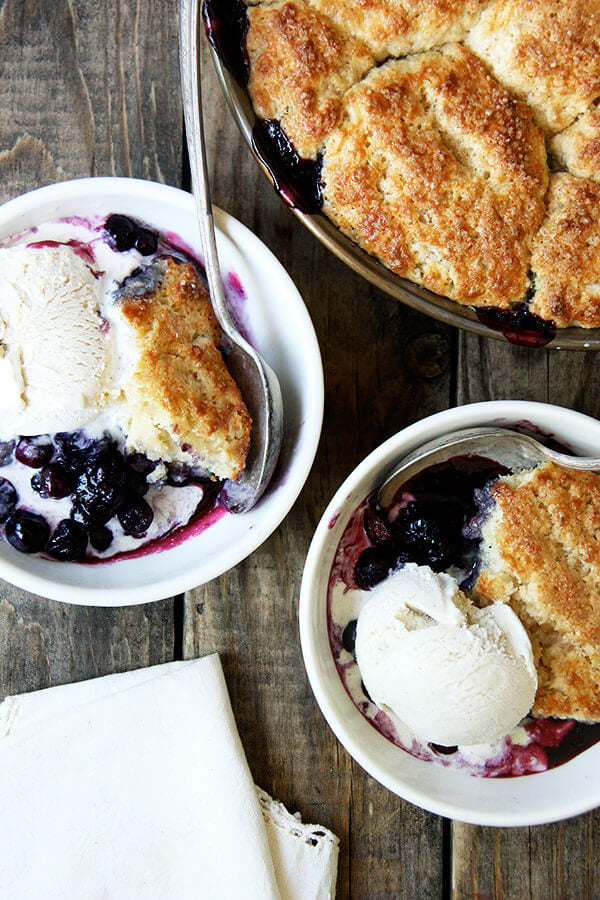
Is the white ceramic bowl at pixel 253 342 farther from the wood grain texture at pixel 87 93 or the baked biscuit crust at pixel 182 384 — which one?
the wood grain texture at pixel 87 93

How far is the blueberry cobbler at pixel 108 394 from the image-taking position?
1.57 metres

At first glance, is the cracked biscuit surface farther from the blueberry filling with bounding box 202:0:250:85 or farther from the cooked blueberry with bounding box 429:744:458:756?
the cooked blueberry with bounding box 429:744:458:756

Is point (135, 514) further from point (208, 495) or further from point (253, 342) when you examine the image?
point (253, 342)

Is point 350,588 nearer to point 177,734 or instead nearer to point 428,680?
point 428,680

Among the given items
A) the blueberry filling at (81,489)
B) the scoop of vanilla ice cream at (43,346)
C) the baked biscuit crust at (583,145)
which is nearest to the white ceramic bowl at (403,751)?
the blueberry filling at (81,489)

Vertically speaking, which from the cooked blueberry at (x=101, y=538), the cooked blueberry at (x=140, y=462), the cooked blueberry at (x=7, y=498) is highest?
the cooked blueberry at (x=140, y=462)

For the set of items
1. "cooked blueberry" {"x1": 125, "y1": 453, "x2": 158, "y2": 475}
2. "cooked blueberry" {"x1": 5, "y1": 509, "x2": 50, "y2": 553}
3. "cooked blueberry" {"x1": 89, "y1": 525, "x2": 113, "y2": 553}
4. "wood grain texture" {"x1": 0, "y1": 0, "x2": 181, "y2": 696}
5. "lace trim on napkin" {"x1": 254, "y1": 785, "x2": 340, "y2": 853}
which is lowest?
"lace trim on napkin" {"x1": 254, "y1": 785, "x2": 340, "y2": 853}

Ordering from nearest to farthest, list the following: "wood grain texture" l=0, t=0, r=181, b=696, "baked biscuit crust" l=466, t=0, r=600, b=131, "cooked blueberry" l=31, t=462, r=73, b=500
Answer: "baked biscuit crust" l=466, t=0, r=600, b=131 → "cooked blueberry" l=31, t=462, r=73, b=500 → "wood grain texture" l=0, t=0, r=181, b=696

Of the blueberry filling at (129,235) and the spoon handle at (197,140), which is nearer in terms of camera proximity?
the spoon handle at (197,140)

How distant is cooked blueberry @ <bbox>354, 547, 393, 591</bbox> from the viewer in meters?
1.71

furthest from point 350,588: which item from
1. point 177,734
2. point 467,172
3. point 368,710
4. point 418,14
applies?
point 418,14

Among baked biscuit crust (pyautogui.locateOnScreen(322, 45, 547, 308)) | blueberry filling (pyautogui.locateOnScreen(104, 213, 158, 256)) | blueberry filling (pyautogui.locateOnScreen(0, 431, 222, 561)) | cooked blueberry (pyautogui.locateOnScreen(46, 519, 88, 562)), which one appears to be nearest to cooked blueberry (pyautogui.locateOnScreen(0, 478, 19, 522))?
blueberry filling (pyautogui.locateOnScreen(0, 431, 222, 561))

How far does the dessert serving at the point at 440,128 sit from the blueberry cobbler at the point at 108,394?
37cm

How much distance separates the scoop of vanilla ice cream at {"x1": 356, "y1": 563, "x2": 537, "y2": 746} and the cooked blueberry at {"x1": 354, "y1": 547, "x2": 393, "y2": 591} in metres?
0.08
